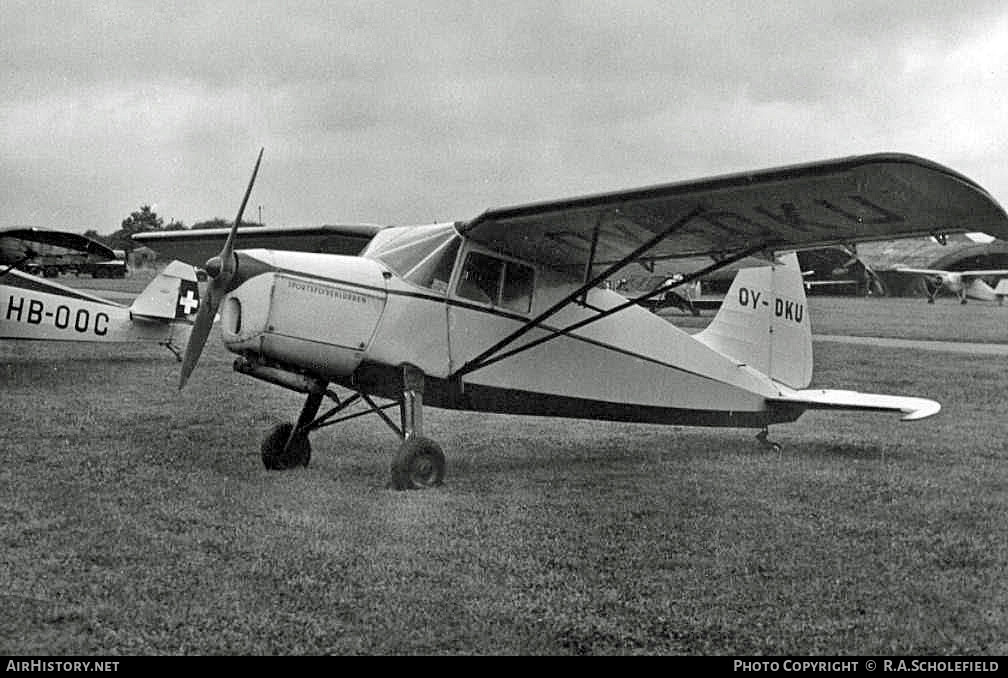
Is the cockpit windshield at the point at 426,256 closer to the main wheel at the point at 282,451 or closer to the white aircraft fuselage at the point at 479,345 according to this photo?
the white aircraft fuselage at the point at 479,345

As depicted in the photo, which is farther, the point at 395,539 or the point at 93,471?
the point at 93,471

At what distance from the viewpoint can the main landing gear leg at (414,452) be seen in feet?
22.1

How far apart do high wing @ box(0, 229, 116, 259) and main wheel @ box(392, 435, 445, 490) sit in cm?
872

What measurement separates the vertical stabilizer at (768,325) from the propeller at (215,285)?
195 inches

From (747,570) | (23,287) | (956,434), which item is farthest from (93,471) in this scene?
(23,287)

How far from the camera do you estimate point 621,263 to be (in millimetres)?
7344

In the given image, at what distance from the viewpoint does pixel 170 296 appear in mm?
17219

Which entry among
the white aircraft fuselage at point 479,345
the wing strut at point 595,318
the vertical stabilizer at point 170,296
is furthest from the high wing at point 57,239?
the wing strut at point 595,318

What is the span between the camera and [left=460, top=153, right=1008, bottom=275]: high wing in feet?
17.9

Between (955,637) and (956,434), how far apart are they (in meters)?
7.04

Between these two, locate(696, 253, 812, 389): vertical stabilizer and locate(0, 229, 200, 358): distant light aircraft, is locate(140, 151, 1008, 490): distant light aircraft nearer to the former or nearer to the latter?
locate(696, 253, 812, 389): vertical stabilizer

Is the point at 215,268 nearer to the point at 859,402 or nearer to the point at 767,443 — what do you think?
the point at 767,443

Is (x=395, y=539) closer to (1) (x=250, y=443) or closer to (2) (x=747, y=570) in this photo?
(2) (x=747, y=570)

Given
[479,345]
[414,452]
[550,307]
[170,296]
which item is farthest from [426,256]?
[170,296]
